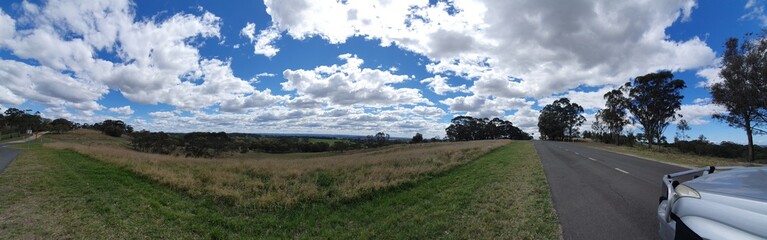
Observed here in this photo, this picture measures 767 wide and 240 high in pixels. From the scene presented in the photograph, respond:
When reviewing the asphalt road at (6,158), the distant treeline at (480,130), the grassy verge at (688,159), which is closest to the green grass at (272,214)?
the asphalt road at (6,158)

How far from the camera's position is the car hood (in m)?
→ 2.64

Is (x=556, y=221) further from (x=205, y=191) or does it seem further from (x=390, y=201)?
(x=205, y=191)

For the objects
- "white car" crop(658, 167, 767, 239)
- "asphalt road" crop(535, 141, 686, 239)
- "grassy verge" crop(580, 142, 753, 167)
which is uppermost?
"white car" crop(658, 167, 767, 239)

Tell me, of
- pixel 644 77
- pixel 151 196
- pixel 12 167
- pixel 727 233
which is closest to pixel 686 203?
pixel 727 233

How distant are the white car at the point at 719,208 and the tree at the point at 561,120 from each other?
10171cm

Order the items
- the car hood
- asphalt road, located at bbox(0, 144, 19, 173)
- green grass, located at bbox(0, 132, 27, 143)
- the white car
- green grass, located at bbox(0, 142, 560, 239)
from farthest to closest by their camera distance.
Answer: green grass, located at bbox(0, 132, 27, 143), asphalt road, located at bbox(0, 144, 19, 173), green grass, located at bbox(0, 142, 560, 239), the car hood, the white car

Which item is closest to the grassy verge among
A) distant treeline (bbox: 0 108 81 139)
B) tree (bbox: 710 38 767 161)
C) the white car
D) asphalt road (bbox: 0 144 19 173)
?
tree (bbox: 710 38 767 161)

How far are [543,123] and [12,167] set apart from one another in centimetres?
10234

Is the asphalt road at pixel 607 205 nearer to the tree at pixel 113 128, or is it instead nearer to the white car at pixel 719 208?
the white car at pixel 719 208

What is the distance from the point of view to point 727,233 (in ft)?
7.93

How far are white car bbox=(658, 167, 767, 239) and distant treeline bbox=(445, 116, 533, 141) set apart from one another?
391 ft

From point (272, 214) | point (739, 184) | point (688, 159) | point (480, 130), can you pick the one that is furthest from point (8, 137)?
point (480, 130)

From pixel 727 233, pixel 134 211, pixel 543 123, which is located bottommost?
pixel 134 211

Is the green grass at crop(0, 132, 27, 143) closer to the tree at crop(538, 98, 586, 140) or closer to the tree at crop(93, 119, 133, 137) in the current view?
the tree at crop(93, 119, 133, 137)
